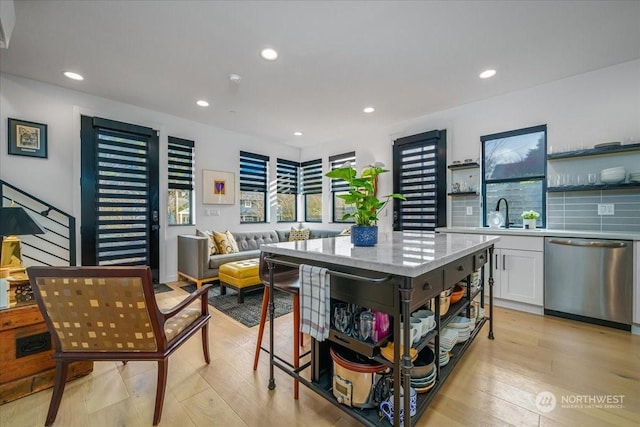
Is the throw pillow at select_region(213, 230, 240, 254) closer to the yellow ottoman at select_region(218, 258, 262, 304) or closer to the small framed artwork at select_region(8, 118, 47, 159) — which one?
the yellow ottoman at select_region(218, 258, 262, 304)

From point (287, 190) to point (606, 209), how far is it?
16.6 ft

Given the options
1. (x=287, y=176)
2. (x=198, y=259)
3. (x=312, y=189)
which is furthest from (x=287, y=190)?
(x=198, y=259)

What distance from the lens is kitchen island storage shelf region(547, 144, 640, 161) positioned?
2.67m

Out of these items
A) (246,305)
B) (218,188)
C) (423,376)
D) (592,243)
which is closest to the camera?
(423,376)

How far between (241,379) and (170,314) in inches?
28.3

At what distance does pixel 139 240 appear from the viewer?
12.9ft

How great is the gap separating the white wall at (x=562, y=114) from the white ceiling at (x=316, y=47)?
16 centimetres

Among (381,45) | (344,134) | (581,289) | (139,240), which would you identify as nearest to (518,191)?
(581,289)

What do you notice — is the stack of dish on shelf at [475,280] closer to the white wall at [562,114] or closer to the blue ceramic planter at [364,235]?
the blue ceramic planter at [364,235]

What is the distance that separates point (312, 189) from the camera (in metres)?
6.09

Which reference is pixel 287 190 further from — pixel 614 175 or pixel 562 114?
pixel 614 175

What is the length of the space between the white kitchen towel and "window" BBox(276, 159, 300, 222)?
4.59 m

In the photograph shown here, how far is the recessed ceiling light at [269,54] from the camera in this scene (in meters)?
2.49

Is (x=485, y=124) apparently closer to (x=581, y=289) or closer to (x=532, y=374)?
(x=581, y=289)
